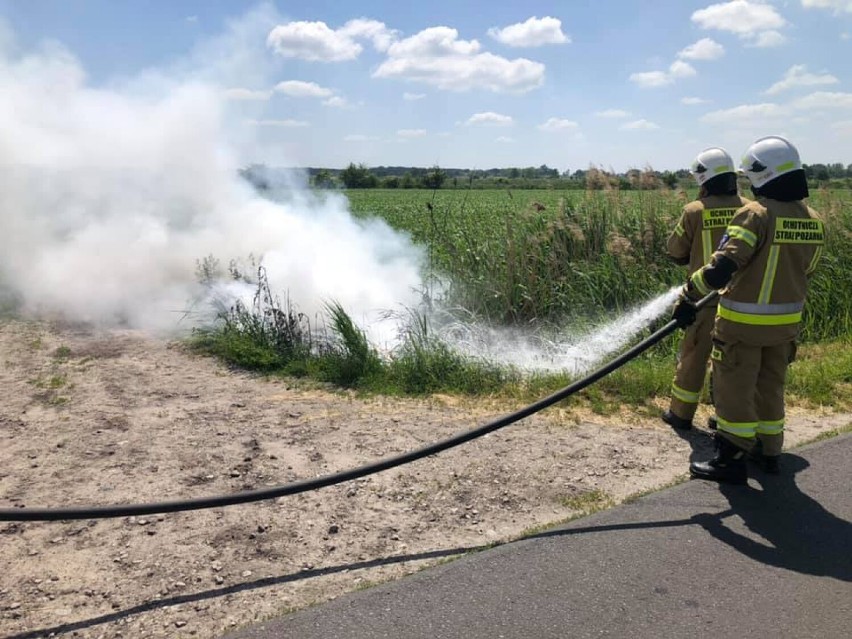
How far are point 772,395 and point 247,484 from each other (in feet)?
11.2

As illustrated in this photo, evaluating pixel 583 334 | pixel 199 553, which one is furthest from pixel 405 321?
pixel 199 553

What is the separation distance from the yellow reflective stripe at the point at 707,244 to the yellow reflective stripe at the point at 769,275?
1009 millimetres

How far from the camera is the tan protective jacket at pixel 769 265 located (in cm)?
390

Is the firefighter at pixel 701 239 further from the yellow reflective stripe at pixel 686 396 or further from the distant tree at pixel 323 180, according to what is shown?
the distant tree at pixel 323 180

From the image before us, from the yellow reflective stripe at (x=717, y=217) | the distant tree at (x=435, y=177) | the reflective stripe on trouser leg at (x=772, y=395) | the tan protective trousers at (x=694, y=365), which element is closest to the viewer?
the reflective stripe on trouser leg at (x=772, y=395)

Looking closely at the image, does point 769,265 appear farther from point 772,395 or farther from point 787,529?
point 787,529

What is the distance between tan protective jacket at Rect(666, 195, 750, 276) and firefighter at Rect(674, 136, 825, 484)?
832 millimetres

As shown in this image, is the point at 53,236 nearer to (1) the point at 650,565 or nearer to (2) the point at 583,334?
(2) the point at 583,334

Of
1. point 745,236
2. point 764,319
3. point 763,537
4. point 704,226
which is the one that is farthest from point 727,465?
point 704,226

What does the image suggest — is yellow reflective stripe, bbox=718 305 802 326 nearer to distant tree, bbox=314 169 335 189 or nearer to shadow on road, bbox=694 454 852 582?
shadow on road, bbox=694 454 852 582

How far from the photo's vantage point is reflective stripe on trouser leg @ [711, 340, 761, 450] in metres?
4.07

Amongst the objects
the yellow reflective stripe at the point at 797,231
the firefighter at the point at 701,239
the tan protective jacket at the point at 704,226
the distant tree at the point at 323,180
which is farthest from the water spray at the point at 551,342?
the distant tree at the point at 323,180

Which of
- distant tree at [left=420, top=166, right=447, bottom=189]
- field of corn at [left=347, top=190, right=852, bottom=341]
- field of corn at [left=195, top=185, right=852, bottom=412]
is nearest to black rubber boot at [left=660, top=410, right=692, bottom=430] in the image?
field of corn at [left=195, top=185, right=852, bottom=412]

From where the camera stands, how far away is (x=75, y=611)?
291cm
